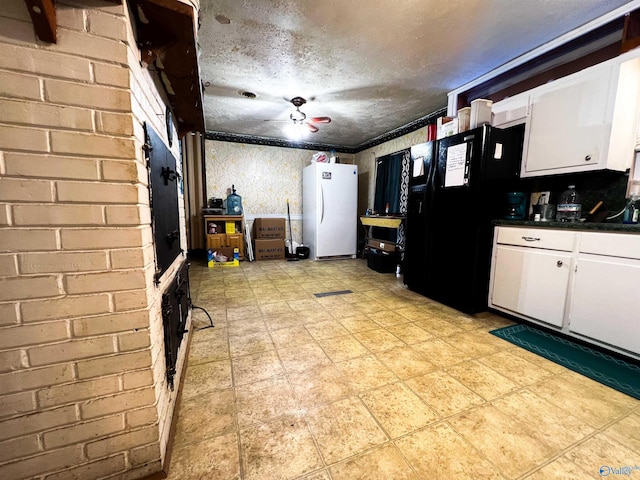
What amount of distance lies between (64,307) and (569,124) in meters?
3.36

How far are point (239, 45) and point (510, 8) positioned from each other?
2.22 meters

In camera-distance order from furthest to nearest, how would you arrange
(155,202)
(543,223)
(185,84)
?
(543,223) < (185,84) < (155,202)

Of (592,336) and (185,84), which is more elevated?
(185,84)

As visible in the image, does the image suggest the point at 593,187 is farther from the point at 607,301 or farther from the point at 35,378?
the point at 35,378

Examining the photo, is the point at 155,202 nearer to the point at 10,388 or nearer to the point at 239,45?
the point at 10,388

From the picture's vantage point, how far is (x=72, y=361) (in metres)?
0.85

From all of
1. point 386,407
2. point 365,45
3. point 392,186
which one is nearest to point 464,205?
point 365,45

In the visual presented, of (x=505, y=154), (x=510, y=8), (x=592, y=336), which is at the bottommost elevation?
(x=592, y=336)

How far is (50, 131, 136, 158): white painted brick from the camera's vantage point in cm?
78

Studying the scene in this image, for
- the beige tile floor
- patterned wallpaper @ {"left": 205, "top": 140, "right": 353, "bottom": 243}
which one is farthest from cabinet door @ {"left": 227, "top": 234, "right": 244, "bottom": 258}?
the beige tile floor

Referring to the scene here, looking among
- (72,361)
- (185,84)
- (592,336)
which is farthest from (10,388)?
(592,336)

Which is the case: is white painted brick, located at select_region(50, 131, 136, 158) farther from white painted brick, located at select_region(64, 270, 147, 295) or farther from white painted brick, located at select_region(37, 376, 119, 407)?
white painted brick, located at select_region(37, 376, 119, 407)

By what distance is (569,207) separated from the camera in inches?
87.4

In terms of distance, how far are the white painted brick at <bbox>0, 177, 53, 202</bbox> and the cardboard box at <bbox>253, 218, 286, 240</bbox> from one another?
14.3ft
